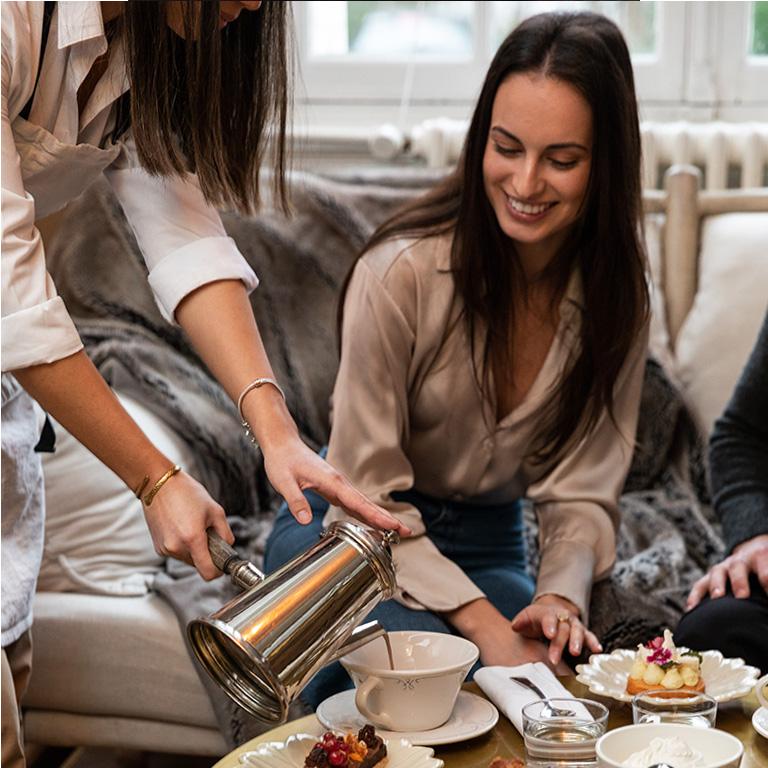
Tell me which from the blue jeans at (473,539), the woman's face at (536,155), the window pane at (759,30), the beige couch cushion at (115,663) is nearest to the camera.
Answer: the woman's face at (536,155)

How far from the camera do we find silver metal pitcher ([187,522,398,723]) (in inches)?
40.9

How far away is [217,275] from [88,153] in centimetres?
19

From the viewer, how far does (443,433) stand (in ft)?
6.01

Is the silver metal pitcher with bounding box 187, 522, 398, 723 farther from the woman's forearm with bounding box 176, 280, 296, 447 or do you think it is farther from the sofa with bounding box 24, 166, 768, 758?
the sofa with bounding box 24, 166, 768, 758

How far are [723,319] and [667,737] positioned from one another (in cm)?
163

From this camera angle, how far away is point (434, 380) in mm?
1805

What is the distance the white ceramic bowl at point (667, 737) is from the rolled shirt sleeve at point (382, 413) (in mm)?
629

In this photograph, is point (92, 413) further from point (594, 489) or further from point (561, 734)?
point (594, 489)

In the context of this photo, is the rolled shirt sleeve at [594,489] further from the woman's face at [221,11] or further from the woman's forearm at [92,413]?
the woman's face at [221,11]

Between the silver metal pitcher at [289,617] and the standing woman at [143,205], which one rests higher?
the standing woman at [143,205]

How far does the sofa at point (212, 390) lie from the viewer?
1.99 metres

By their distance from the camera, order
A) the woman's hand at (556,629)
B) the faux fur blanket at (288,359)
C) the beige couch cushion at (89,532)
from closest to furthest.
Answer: the woman's hand at (556,629)
the beige couch cushion at (89,532)
the faux fur blanket at (288,359)

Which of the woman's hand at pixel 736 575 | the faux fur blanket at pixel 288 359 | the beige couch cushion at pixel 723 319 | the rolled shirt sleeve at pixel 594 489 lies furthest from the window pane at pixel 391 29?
the woman's hand at pixel 736 575

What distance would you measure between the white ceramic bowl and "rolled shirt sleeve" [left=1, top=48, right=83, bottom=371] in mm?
586
